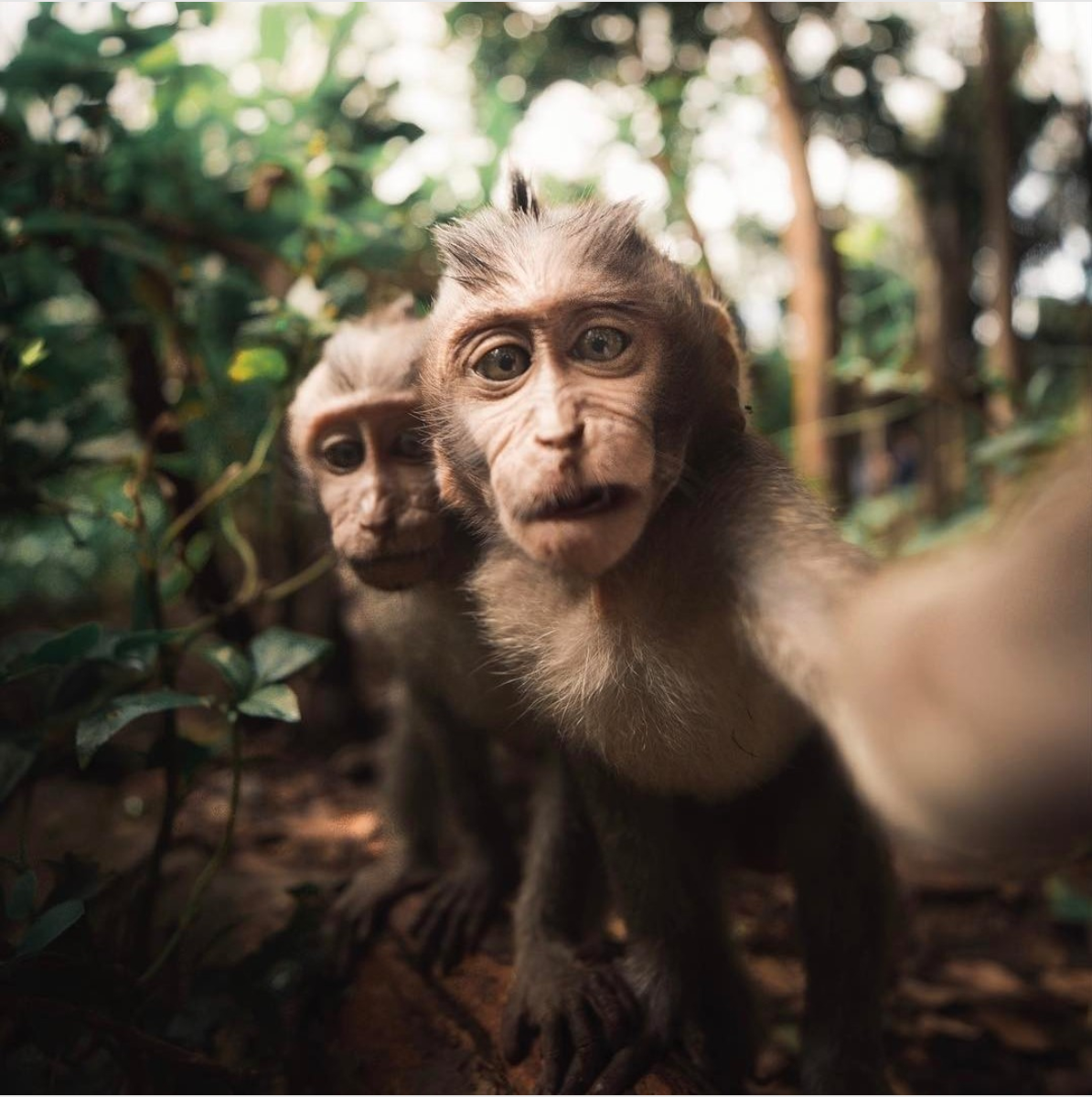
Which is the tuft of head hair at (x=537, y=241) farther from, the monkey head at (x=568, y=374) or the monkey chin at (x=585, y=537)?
the monkey chin at (x=585, y=537)

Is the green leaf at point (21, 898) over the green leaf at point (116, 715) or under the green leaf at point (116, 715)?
under

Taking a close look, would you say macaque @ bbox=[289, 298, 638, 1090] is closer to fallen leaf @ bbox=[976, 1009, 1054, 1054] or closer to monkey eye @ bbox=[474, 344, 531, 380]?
monkey eye @ bbox=[474, 344, 531, 380]

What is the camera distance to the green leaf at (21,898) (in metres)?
1.96

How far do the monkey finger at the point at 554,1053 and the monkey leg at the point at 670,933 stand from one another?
12 cm

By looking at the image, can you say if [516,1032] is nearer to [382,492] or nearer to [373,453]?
[382,492]

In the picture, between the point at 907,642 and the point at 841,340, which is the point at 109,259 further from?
the point at 841,340

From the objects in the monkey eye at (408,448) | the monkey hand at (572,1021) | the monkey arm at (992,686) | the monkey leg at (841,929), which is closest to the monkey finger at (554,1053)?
the monkey hand at (572,1021)

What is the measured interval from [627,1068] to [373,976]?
0.96 m

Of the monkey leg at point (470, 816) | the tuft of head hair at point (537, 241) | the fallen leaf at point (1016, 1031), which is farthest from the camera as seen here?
the fallen leaf at point (1016, 1031)

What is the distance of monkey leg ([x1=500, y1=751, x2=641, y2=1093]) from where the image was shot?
2.37 m

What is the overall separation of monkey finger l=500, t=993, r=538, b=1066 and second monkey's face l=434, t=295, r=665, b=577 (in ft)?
4.66

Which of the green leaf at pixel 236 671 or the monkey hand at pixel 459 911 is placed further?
the monkey hand at pixel 459 911

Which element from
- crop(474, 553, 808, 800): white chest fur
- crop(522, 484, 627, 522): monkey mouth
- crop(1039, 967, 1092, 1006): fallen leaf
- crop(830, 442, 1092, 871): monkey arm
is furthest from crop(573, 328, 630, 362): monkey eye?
crop(1039, 967, 1092, 1006): fallen leaf

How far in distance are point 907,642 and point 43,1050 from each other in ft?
6.88
